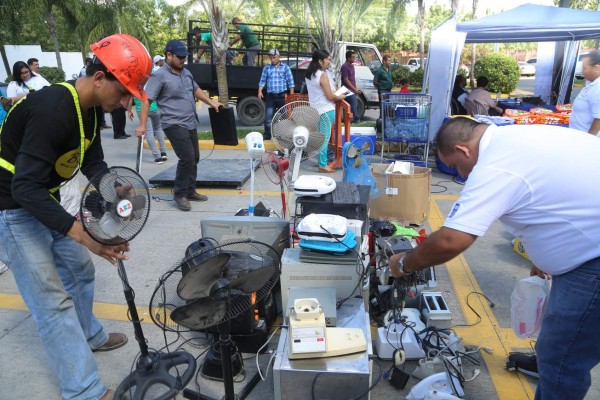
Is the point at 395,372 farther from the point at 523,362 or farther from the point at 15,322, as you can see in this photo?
the point at 15,322

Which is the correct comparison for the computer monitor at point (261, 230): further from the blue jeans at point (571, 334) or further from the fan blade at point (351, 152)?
the blue jeans at point (571, 334)

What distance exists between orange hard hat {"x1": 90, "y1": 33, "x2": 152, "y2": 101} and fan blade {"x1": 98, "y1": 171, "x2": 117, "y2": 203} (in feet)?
1.45

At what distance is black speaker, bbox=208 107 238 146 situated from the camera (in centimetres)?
562

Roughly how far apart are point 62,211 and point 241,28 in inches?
416

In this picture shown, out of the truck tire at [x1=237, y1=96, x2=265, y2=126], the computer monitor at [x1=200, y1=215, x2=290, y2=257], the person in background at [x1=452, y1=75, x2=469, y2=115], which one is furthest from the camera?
the truck tire at [x1=237, y1=96, x2=265, y2=126]

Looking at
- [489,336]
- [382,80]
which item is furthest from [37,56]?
[489,336]

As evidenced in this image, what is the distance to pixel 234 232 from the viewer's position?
3.53m

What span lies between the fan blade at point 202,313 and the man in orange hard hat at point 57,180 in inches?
18.5

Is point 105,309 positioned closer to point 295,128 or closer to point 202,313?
point 202,313

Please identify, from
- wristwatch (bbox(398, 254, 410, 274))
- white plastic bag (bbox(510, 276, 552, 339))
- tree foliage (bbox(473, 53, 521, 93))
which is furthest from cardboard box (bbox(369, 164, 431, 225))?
tree foliage (bbox(473, 53, 521, 93))

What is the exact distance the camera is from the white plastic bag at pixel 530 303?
8.25ft

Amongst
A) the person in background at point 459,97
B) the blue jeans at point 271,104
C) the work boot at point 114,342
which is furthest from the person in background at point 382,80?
the work boot at point 114,342

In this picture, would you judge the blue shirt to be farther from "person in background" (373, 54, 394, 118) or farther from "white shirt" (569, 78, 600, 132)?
"white shirt" (569, 78, 600, 132)

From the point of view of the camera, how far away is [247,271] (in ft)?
7.04
